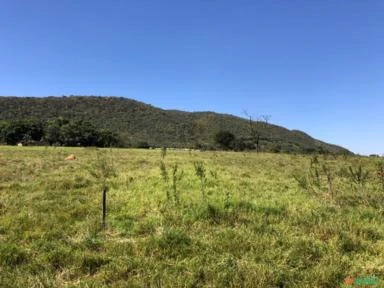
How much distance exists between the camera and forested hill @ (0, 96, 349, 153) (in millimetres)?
87750

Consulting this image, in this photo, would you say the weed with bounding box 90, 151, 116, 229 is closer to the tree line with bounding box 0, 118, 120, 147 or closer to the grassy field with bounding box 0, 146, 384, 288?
the grassy field with bounding box 0, 146, 384, 288

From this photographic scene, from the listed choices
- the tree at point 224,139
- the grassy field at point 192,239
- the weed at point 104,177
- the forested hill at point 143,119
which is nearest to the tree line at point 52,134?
the forested hill at point 143,119

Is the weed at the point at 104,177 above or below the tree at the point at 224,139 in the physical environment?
below

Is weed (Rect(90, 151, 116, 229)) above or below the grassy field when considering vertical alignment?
above

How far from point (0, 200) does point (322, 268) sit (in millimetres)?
7510

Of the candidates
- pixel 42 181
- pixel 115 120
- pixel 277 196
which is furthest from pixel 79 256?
pixel 115 120

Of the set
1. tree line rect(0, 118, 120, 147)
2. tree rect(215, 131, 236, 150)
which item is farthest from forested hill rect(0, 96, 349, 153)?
tree line rect(0, 118, 120, 147)

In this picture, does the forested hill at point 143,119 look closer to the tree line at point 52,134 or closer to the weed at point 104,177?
the tree line at point 52,134

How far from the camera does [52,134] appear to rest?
62188 mm

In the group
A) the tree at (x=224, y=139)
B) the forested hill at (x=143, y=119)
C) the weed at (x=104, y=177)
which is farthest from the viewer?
the forested hill at (x=143, y=119)

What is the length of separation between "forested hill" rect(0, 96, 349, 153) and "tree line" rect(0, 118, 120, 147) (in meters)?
17.1

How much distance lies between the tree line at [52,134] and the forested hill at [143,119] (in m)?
17.1

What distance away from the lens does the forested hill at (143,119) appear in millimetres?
87750

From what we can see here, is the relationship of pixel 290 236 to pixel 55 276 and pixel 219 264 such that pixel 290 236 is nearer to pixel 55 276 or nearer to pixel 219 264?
pixel 219 264
